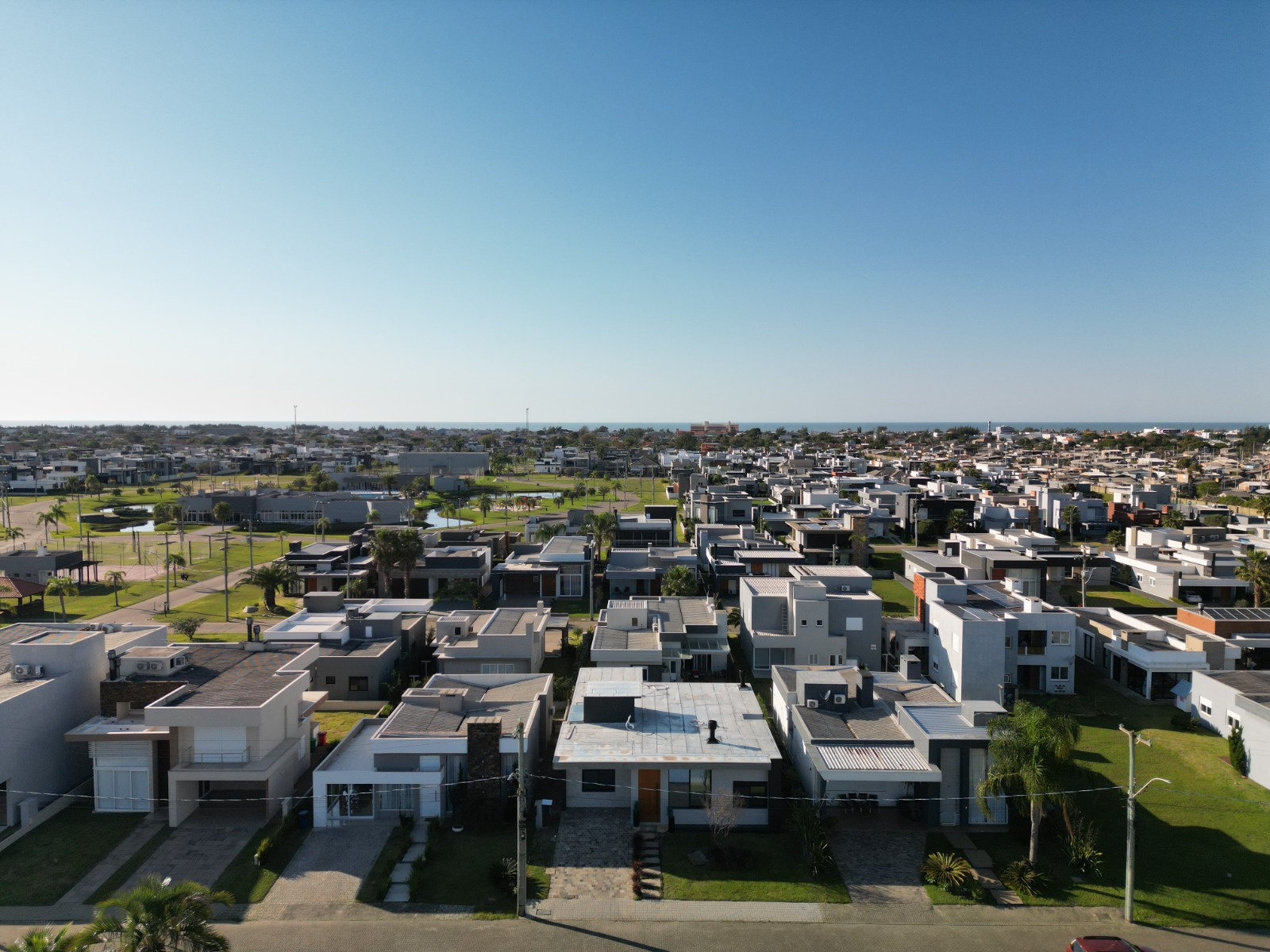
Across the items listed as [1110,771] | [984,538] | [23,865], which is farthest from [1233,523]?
[23,865]

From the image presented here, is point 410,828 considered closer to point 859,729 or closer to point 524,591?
point 859,729

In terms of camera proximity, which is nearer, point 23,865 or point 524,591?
point 23,865

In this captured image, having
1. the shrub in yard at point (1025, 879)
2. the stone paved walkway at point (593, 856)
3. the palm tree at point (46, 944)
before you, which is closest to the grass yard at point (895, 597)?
the shrub in yard at point (1025, 879)

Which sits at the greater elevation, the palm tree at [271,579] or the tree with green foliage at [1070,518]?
the tree with green foliage at [1070,518]

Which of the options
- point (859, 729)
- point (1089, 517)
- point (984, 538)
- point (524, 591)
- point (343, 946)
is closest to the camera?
point (343, 946)

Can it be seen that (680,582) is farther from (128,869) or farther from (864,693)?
(128,869)

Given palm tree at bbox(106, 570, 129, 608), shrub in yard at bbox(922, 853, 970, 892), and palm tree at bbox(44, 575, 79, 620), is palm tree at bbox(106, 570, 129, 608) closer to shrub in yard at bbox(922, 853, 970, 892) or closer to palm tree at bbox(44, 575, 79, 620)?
palm tree at bbox(44, 575, 79, 620)

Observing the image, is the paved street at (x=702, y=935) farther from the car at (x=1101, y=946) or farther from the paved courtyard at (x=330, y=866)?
the paved courtyard at (x=330, y=866)

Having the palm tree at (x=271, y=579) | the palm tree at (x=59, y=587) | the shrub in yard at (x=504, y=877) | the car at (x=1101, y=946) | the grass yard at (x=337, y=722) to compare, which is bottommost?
the grass yard at (x=337, y=722)
